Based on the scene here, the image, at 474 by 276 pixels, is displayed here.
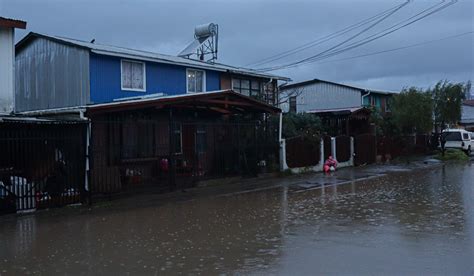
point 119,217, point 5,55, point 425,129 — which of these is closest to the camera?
point 119,217

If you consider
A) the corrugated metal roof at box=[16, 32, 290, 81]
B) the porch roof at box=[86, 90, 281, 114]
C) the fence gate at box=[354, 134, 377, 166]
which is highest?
the corrugated metal roof at box=[16, 32, 290, 81]

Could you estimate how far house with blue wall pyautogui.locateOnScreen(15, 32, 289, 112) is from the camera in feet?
64.6

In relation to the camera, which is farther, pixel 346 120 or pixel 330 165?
pixel 346 120

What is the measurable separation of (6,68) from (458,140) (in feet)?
95.5

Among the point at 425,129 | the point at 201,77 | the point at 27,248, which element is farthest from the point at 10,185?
the point at 425,129

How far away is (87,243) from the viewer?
8.84 m

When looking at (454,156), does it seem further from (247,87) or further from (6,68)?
(6,68)

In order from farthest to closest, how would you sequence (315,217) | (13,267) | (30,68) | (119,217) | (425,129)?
1. (425,129)
2. (30,68)
3. (119,217)
4. (315,217)
5. (13,267)

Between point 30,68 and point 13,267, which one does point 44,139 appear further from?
point 30,68

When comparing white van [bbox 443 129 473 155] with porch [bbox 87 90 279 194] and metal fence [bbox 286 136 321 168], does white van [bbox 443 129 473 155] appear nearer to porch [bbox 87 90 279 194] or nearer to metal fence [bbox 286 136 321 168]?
metal fence [bbox 286 136 321 168]

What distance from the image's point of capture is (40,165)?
13773 millimetres

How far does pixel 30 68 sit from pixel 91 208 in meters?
10.9

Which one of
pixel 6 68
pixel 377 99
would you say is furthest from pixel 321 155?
pixel 377 99

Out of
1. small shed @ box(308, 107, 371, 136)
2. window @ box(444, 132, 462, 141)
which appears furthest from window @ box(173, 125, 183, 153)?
window @ box(444, 132, 462, 141)
